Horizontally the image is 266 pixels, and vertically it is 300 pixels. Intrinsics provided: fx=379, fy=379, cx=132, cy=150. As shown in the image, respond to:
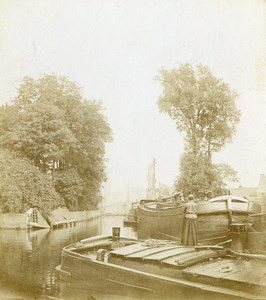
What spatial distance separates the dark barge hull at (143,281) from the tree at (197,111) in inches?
294

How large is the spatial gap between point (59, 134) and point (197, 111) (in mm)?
8595

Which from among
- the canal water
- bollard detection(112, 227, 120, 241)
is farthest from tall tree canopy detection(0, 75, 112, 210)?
bollard detection(112, 227, 120, 241)

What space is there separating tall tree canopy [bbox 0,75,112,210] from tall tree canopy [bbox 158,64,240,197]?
362 cm

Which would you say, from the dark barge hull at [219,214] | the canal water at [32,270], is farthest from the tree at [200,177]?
the canal water at [32,270]

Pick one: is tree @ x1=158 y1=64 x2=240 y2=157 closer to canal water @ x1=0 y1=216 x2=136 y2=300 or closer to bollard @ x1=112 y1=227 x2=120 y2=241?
bollard @ x1=112 y1=227 x2=120 y2=241

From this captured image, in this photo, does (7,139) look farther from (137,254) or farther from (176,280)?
(176,280)

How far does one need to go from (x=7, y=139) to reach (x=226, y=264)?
15.1 meters

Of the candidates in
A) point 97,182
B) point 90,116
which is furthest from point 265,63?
point 97,182

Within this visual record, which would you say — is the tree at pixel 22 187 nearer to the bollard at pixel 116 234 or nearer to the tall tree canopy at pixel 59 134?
the tall tree canopy at pixel 59 134

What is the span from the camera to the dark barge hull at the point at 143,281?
17.9ft

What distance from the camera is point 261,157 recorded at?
912cm

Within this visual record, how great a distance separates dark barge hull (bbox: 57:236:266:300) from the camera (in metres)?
5.46

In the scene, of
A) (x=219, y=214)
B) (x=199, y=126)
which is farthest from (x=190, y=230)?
(x=199, y=126)

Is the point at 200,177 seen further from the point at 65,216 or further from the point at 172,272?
the point at 65,216
